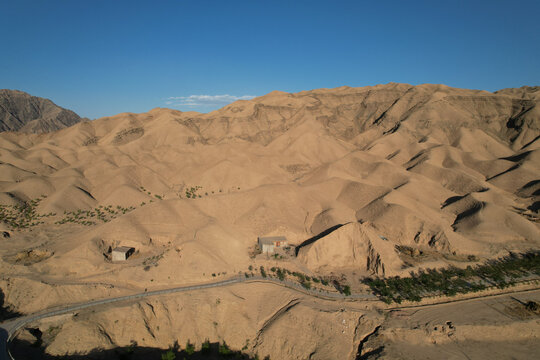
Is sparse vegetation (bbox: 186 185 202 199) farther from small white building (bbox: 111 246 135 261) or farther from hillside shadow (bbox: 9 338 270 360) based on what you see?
hillside shadow (bbox: 9 338 270 360)

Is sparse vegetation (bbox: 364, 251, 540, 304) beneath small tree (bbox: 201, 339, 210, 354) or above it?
above

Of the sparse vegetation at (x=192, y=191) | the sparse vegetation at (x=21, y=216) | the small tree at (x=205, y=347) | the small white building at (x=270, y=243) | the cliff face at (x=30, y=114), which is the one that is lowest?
the small tree at (x=205, y=347)

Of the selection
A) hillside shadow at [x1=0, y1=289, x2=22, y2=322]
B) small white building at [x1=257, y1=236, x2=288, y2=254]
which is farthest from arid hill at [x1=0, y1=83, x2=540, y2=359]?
small white building at [x1=257, y1=236, x2=288, y2=254]

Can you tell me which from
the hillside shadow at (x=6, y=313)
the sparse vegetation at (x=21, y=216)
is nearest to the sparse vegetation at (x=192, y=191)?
the sparse vegetation at (x=21, y=216)

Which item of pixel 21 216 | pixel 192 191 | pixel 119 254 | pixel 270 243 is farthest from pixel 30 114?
pixel 270 243

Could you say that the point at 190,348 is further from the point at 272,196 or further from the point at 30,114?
the point at 30,114

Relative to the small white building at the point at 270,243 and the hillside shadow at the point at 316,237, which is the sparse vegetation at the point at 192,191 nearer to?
the small white building at the point at 270,243
